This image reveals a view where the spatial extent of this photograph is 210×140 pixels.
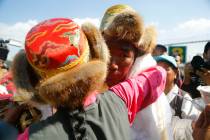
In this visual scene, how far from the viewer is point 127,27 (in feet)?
4.70

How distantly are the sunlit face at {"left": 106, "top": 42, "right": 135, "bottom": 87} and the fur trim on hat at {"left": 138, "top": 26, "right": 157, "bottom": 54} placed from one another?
5cm

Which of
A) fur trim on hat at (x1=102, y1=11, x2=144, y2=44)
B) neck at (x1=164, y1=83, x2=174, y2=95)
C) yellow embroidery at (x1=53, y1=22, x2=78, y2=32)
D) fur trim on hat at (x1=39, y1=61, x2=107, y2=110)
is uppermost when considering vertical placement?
yellow embroidery at (x1=53, y1=22, x2=78, y2=32)

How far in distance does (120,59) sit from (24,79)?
0.54 m

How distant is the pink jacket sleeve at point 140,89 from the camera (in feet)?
4.20

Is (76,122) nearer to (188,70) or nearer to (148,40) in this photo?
(148,40)

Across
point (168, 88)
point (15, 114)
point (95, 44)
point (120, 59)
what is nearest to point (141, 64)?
point (120, 59)

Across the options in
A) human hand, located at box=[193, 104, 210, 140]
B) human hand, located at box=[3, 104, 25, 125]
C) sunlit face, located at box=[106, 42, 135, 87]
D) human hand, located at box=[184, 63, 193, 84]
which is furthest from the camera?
human hand, located at box=[184, 63, 193, 84]

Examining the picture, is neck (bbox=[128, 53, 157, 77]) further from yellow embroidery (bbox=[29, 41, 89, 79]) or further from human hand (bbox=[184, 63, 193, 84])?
human hand (bbox=[184, 63, 193, 84])

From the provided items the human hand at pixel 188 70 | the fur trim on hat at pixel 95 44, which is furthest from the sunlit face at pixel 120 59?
the human hand at pixel 188 70

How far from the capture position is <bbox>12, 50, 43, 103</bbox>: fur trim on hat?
1.18 meters

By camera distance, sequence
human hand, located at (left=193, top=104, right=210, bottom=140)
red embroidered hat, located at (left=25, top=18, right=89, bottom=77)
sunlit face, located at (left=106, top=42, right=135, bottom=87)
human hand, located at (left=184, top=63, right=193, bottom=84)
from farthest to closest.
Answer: human hand, located at (left=184, top=63, right=193, bottom=84), sunlit face, located at (left=106, top=42, right=135, bottom=87), human hand, located at (left=193, top=104, right=210, bottom=140), red embroidered hat, located at (left=25, top=18, right=89, bottom=77)

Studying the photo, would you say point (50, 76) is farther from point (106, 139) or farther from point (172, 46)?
point (172, 46)

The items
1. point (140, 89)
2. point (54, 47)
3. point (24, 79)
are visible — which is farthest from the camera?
point (140, 89)

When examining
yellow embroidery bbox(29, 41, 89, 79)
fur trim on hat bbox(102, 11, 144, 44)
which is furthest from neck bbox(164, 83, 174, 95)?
yellow embroidery bbox(29, 41, 89, 79)
